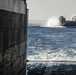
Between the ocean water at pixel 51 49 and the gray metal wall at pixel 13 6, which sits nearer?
Result: the gray metal wall at pixel 13 6

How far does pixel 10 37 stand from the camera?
9250 mm

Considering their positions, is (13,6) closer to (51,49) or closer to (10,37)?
(10,37)

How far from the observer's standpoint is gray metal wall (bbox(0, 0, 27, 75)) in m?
8.25

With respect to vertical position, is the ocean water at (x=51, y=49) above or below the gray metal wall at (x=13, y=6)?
below

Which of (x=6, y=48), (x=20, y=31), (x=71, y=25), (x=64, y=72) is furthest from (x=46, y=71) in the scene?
(x=71, y=25)

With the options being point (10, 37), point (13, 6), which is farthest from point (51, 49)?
point (10, 37)

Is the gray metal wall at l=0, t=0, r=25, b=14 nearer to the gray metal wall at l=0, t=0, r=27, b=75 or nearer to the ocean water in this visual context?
the gray metal wall at l=0, t=0, r=27, b=75

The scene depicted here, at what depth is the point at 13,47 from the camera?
385 inches

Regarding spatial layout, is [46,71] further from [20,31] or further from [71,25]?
[71,25]

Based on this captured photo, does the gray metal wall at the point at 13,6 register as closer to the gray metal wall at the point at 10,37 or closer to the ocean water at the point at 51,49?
the gray metal wall at the point at 10,37

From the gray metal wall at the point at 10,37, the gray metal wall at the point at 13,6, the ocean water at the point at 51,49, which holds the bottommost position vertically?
the ocean water at the point at 51,49

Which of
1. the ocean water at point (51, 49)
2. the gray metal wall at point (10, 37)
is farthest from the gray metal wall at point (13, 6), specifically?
the ocean water at point (51, 49)

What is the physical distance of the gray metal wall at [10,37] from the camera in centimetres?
825

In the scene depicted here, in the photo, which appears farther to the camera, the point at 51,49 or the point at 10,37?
the point at 51,49
